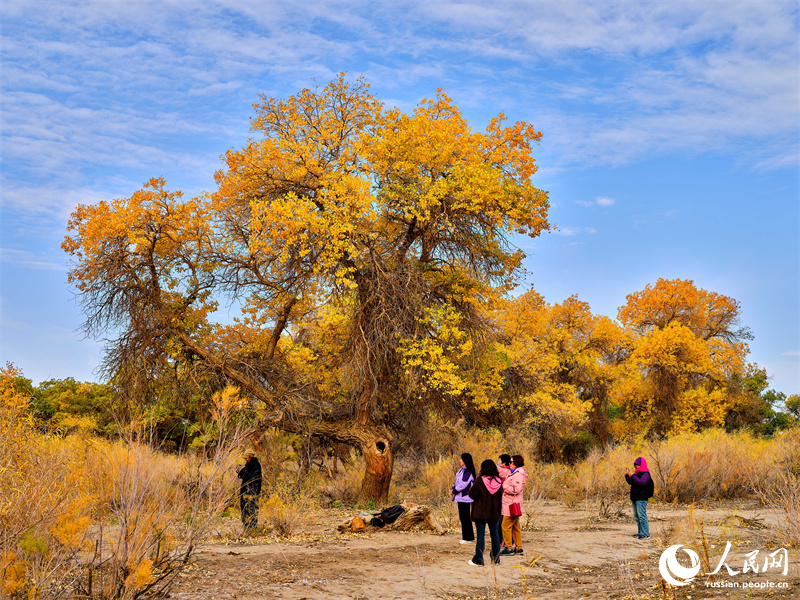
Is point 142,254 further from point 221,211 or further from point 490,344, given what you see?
point 490,344

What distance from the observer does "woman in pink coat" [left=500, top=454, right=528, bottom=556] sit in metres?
9.97

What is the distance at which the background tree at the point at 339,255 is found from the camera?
1568cm

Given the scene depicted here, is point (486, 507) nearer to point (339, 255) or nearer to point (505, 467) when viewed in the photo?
point (505, 467)

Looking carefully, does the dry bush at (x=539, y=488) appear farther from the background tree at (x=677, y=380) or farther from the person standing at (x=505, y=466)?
the background tree at (x=677, y=380)

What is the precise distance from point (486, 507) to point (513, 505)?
3.59ft

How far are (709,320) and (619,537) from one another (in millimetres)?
32012

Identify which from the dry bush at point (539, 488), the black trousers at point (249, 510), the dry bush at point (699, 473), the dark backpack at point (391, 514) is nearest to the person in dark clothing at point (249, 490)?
the black trousers at point (249, 510)

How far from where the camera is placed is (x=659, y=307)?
38.9 metres

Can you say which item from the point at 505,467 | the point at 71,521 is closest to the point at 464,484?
the point at 505,467

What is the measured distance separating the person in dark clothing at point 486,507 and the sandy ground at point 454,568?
232mm

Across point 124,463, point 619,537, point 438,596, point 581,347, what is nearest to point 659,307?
point 581,347

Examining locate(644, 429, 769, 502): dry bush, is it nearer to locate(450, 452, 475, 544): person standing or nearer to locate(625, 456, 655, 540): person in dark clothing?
locate(625, 456, 655, 540): person in dark clothing

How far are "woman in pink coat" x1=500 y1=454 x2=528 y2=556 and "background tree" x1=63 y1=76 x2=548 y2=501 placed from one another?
4820mm

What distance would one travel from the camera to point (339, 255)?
15.3 m
